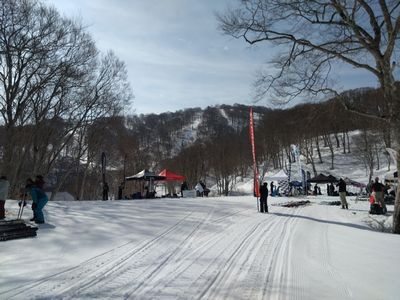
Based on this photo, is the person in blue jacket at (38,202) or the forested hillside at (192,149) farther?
the forested hillside at (192,149)

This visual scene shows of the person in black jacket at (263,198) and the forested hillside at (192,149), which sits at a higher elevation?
the forested hillside at (192,149)

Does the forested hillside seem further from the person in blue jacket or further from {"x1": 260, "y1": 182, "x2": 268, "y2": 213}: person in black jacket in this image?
the person in blue jacket

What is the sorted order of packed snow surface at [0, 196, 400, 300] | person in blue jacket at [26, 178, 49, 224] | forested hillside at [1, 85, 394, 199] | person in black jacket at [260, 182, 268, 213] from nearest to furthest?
packed snow surface at [0, 196, 400, 300] < person in blue jacket at [26, 178, 49, 224] < person in black jacket at [260, 182, 268, 213] < forested hillside at [1, 85, 394, 199]

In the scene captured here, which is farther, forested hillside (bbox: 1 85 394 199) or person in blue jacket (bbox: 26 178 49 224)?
forested hillside (bbox: 1 85 394 199)

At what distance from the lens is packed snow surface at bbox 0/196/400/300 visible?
5902mm

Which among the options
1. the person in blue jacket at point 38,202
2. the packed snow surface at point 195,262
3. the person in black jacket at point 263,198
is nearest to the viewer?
the packed snow surface at point 195,262

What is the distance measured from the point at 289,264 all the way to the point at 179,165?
217ft

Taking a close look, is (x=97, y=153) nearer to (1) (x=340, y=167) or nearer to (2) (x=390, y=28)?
(2) (x=390, y=28)

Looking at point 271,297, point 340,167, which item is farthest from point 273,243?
point 340,167

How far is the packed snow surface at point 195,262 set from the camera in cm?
590

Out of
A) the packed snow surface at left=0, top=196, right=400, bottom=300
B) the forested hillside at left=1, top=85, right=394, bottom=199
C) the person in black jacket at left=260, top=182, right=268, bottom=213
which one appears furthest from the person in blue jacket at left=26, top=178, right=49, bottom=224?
the forested hillside at left=1, top=85, right=394, bottom=199

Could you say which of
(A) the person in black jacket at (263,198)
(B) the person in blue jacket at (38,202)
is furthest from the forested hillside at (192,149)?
(B) the person in blue jacket at (38,202)

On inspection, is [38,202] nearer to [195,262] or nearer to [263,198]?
[195,262]

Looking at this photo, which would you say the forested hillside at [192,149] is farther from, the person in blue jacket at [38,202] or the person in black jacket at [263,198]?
the person in blue jacket at [38,202]
